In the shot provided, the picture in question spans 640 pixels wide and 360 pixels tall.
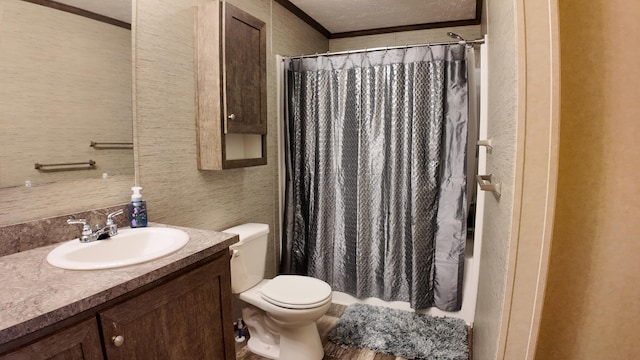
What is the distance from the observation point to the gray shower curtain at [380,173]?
2.08 metres

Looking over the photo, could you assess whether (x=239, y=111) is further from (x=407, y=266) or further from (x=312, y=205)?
(x=407, y=266)

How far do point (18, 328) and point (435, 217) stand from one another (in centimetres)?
204

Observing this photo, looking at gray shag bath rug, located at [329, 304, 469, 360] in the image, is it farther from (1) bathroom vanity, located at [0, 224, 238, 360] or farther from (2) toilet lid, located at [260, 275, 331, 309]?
(1) bathroom vanity, located at [0, 224, 238, 360]

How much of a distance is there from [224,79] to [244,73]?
0.16 metres

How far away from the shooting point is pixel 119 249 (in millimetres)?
1230

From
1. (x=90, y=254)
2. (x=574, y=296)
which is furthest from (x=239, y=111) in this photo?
(x=574, y=296)

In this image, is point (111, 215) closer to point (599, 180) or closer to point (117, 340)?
point (117, 340)

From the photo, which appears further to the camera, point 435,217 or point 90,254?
point 435,217

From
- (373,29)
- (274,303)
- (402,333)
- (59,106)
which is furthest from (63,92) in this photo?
(373,29)

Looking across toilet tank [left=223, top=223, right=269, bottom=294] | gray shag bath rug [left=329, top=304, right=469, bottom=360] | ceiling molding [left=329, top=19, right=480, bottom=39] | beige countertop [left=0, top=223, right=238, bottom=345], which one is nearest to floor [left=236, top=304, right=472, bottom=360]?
gray shag bath rug [left=329, top=304, right=469, bottom=360]

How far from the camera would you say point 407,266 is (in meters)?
2.24

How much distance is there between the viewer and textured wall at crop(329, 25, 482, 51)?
2799 millimetres

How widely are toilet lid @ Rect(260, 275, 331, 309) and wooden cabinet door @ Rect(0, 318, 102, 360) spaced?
36.2 inches

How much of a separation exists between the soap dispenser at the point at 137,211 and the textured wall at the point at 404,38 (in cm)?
250
